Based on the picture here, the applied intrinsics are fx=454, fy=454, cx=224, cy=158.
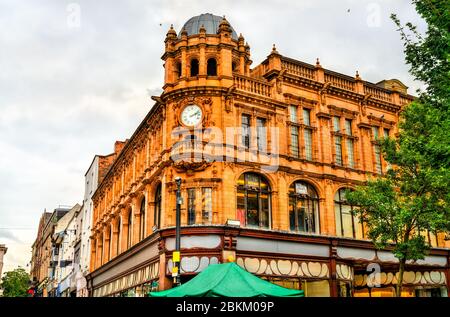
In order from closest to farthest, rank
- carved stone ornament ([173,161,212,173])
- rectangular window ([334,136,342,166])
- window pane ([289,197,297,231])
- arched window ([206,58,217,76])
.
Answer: carved stone ornament ([173,161,212,173])
window pane ([289,197,297,231])
arched window ([206,58,217,76])
rectangular window ([334,136,342,166])

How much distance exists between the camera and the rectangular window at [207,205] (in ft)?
85.7

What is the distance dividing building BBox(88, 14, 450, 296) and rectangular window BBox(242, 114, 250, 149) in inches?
3.5

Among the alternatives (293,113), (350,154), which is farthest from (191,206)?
(350,154)

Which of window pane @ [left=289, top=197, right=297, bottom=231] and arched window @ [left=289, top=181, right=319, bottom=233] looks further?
arched window @ [left=289, top=181, right=319, bottom=233]

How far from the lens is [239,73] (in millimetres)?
29750

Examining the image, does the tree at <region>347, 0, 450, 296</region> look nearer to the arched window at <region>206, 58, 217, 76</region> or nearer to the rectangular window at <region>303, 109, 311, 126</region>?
the rectangular window at <region>303, 109, 311, 126</region>

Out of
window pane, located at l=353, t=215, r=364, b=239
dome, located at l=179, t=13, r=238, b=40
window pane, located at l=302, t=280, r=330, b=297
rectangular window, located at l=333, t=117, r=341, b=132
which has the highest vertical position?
dome, located at l=179, t=13, r=238, b=40

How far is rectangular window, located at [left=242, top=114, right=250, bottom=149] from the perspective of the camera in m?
28.4

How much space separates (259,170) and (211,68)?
26.8 ft

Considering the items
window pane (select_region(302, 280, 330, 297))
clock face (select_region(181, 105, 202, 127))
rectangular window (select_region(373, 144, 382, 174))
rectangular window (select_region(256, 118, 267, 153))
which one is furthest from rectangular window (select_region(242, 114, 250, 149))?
rectangular window (select_region(373, 144, 382, 174))

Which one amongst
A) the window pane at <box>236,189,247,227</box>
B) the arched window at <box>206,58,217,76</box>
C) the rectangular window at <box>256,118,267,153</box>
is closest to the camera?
the window pane at <box>236,189,247,227</box>

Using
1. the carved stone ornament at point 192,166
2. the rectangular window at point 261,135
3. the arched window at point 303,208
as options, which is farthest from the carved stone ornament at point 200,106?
the arched window at point 303,208
